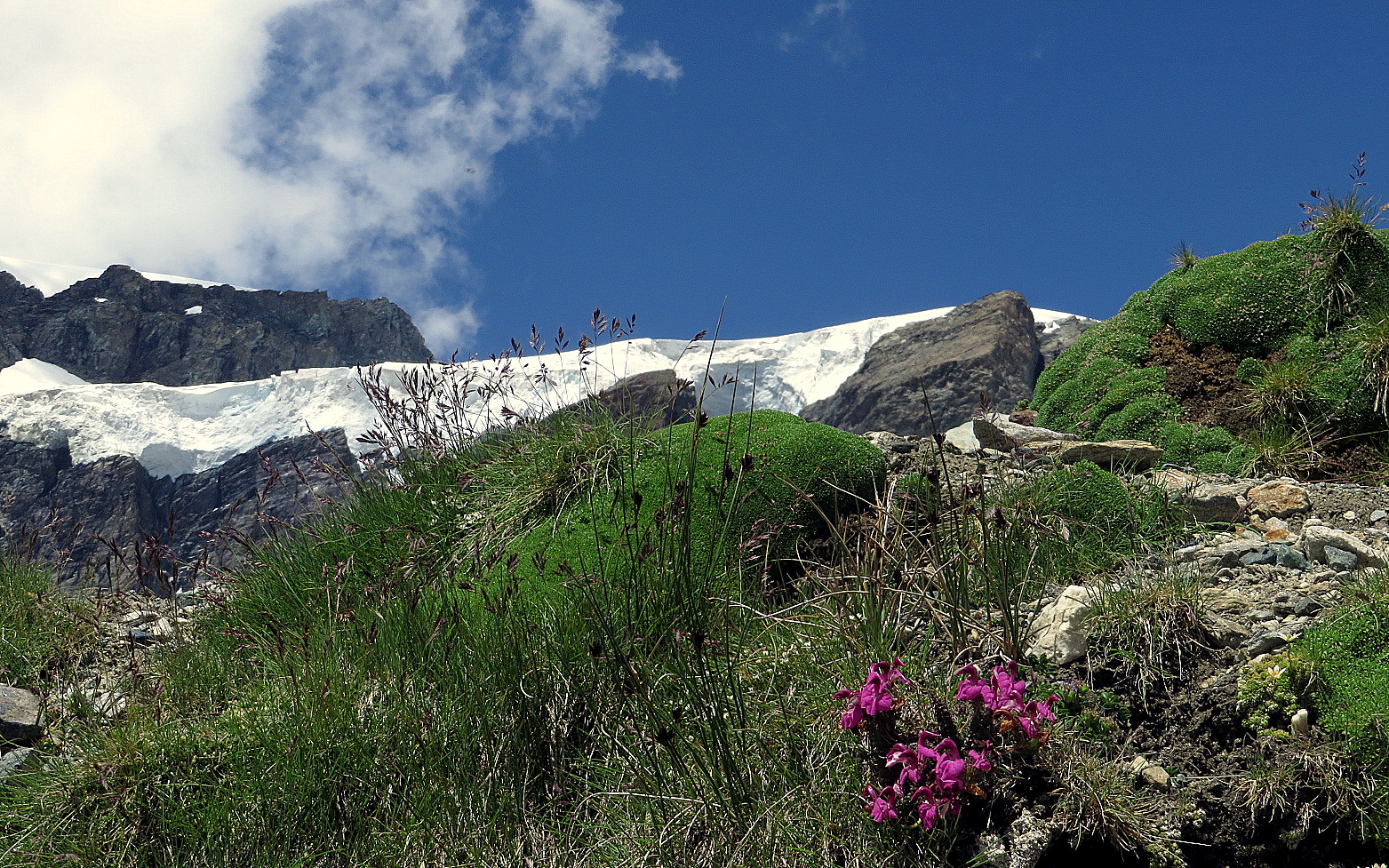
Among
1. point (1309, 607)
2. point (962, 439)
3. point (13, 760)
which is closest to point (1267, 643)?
point (1309, 607)

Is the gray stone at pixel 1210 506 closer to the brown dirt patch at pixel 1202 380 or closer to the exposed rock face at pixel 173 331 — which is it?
the brown dirt patch at pixel 1202 380

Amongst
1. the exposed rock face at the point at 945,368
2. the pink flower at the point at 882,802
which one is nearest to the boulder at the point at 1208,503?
the pink flower at the point at 882,802

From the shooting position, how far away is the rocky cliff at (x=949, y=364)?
45.4m

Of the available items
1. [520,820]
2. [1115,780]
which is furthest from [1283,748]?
[520,820]

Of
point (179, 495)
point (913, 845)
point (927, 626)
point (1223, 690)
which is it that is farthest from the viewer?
point (179, 495)

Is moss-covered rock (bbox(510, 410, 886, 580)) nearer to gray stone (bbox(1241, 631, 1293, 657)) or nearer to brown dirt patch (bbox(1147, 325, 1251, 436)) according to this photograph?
gray stone (bbox(1241, 631, 1293, 657))

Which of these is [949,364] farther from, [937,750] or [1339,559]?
[937,750]

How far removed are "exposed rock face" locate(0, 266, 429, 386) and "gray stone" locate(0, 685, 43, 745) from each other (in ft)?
441

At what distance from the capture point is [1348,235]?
860cm

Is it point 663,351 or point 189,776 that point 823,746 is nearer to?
point 189,776

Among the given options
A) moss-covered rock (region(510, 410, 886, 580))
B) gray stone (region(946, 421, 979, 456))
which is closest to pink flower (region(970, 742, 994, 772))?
moss-covered rock (region(510, 410, 886, 580))

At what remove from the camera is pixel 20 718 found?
4.81 metres

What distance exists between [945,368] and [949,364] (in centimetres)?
31

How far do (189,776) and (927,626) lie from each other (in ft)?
10.3
